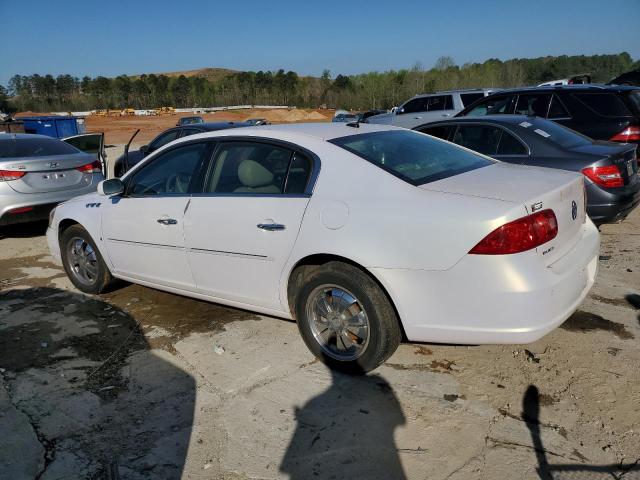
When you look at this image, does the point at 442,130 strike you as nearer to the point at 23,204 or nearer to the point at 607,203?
the point at 607,203

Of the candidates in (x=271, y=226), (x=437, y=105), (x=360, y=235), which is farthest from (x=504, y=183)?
(x=437, y=105)

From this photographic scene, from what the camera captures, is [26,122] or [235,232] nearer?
[235,232]

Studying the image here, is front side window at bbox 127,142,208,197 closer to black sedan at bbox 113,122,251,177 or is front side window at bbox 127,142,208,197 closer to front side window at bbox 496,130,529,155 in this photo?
front side window at bbox 496,130,529,155

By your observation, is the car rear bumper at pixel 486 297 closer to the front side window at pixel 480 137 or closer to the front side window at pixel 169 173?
the front side window at pixel 169 173

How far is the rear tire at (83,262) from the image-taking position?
16.4ft

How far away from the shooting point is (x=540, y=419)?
2852mm

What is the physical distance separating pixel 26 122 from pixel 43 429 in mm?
23498

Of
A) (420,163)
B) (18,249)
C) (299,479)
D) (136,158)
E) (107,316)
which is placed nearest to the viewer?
(299,479)

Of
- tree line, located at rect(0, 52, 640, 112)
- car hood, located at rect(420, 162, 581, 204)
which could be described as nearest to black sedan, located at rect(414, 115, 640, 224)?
car hood, located at rect(420, 162, 581, 204)

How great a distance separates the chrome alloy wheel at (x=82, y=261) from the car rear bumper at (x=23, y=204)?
230cm

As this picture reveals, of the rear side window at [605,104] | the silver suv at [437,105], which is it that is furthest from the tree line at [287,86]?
the rear side window at [605,104]

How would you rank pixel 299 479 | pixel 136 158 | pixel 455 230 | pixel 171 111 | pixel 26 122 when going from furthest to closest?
pixel 171 111 < pixel 26 122 < pixel 136 158 < pixel 455 230 < pixel 299 479

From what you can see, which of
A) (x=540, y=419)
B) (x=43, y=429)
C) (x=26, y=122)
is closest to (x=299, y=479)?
(x=540, y=419)

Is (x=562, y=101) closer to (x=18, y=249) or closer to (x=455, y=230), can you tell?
(x=455, y=230)
